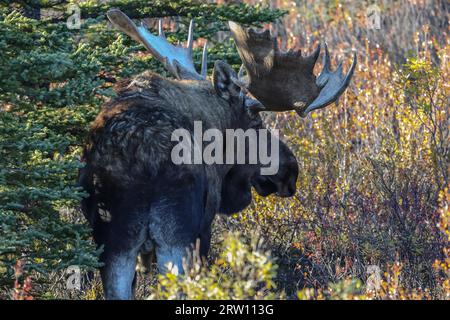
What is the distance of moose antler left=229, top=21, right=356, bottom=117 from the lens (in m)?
7.52

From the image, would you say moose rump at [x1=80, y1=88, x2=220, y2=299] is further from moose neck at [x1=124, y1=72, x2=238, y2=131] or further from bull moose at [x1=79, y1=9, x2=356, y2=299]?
moose neck at [x1=124, y1=72, x2=238, y2=131]

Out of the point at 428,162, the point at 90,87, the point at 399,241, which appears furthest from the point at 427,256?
the point at 90,87

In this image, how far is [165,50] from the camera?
8.24 meters

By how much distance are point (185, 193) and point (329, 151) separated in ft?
13.0

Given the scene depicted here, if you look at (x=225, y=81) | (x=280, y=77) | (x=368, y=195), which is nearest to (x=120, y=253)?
(x=225, y=81)

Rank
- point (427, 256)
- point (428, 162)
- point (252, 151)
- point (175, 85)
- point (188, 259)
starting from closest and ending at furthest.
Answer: point (188, 259), point (175, 85), point (252, 151), point (427, 256), point (428, 162)

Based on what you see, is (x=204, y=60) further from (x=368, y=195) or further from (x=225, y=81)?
(x=368, y=195)

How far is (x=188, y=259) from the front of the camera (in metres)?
6.21

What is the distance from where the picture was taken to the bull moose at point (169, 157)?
630 centimetres

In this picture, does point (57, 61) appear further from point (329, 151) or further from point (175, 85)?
point (329, 151)

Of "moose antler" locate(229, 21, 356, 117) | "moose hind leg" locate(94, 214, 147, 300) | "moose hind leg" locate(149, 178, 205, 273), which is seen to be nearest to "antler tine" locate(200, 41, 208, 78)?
"moose antler" locate(229, 21, 356, 117)

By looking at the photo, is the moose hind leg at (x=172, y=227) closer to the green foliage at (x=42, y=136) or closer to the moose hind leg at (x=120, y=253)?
the moose hind leg at (x=120, y=253)

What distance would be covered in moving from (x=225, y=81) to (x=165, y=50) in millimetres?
910
